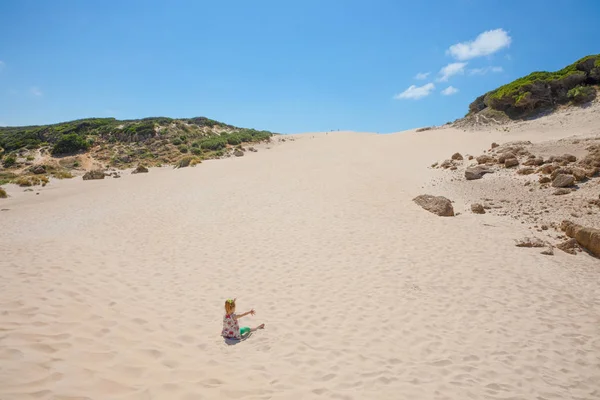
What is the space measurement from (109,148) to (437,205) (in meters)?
41.8

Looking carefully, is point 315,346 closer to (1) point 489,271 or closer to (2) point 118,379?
(2) point 118,379

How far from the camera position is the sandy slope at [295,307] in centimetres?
416

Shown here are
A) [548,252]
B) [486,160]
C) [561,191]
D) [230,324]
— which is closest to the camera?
[230,324]

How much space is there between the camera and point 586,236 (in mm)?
9406

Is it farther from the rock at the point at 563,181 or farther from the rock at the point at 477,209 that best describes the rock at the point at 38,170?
the rock at the point at 563,181

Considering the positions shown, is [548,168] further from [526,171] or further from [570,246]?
[570,246]

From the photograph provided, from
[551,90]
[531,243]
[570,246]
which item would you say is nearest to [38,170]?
[531,243]

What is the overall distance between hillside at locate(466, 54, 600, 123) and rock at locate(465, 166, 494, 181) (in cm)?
1791

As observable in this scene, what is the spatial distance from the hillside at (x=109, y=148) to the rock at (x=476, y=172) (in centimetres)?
2453

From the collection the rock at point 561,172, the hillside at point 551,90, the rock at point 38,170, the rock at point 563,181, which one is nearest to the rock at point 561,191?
the rock at point 563,181

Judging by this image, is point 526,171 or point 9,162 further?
point 9,162

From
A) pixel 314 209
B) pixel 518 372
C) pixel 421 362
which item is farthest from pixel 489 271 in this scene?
pixel 314 209

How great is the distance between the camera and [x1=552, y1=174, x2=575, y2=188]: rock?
13289 mm

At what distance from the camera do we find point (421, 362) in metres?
5.01
